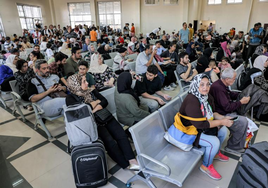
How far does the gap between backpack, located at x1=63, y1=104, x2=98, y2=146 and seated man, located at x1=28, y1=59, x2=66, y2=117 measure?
40.5 inches

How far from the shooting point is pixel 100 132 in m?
2.35

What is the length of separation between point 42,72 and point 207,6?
1717 centimetres

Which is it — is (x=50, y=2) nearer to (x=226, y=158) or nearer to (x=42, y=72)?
(x=42, y=72)

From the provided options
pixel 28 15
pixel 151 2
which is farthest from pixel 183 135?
pixel 28 15

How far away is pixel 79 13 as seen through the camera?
18.6m

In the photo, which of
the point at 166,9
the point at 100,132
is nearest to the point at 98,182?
the point at 100,132

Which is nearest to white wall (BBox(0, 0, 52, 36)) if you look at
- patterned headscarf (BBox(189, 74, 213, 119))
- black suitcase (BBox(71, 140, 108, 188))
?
black suitcase (BBox(71, 140, 108, 188))

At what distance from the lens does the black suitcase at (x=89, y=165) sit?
1940 millimetres

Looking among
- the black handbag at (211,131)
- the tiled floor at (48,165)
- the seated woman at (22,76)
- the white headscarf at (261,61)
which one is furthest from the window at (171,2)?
the black handbag at (211,131)

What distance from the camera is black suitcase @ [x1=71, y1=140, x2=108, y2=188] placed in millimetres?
1940

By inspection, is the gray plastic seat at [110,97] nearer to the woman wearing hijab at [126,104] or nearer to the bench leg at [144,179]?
the woman wearing hijab at [126,104]

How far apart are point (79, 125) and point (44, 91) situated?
1.48m

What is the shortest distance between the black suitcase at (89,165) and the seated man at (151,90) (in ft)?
4.11

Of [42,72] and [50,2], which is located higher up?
[50,2]
